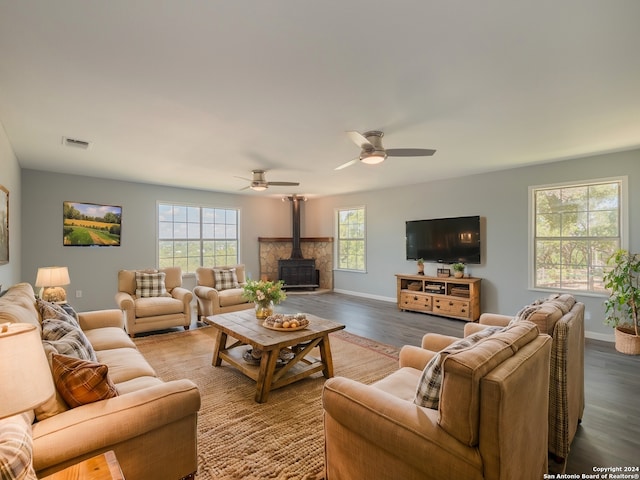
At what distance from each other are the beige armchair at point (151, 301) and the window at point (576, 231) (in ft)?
17.4

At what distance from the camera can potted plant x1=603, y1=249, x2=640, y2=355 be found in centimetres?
365

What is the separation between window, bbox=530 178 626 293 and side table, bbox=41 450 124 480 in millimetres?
5427

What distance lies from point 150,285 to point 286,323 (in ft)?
9.31

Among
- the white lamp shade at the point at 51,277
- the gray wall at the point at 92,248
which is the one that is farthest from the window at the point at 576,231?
the white lamp shade at the point at 51,277

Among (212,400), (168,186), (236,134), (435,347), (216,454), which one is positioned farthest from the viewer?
(168,186)

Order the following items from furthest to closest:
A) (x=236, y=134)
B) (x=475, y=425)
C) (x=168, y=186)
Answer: (x=168, y=186), (x=236, y=134), (x=475, y=425)

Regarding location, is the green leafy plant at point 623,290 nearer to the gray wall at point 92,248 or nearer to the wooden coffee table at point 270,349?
the wooden coffee table at point 270,349

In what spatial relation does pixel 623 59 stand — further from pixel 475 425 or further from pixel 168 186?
pixel 168 186

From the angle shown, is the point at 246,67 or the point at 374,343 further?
the point at 374,343

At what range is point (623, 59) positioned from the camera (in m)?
2.01

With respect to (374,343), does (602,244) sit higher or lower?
higher

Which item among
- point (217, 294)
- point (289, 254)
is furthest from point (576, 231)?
point (289, 254)

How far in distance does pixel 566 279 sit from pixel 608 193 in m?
1.28

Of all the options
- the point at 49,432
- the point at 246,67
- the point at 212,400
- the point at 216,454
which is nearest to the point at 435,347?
the point at 216,454
